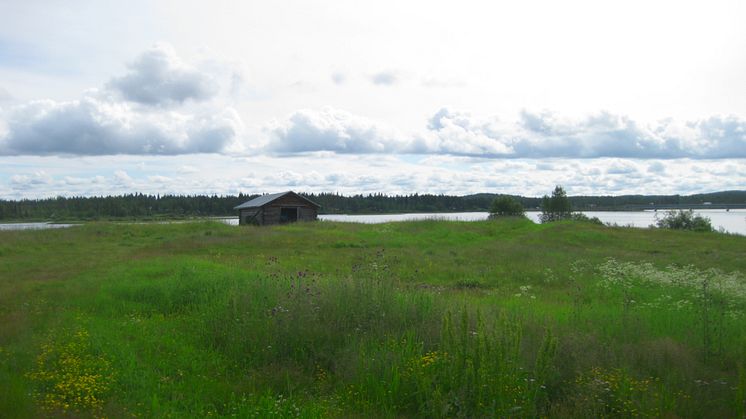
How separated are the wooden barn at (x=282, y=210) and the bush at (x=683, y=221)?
31.7 m

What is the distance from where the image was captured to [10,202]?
122 meters

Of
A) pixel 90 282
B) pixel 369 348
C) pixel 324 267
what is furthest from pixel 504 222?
pixel 369 348

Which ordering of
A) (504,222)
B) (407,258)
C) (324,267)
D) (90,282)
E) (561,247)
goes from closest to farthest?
(90,282), (324,267), (407,258), (561,247), (504,222)

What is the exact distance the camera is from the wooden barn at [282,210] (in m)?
48.7

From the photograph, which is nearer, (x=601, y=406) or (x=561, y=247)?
(x=601, y=406)

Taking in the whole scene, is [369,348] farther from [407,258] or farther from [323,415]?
[407,258]

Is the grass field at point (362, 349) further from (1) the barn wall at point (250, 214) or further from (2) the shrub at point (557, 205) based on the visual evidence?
(2) the shrub at point (557, 205)

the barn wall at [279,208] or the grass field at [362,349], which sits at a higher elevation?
the barn wall at [279,208]

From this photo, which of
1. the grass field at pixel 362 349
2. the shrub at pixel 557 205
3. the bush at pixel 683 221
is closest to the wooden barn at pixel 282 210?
the bush at pixel 683 221

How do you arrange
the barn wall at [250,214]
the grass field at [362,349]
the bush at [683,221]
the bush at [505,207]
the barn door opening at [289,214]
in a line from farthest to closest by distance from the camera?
the bush at [505,207] → the barn door opening at [289,214] → the barn wall at [250,214] → the bush at [683,221] → the grass field at [362,349]

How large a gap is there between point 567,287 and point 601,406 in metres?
9.00

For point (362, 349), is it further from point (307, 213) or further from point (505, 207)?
point (505, 207)

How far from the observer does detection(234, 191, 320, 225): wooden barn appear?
160 ft

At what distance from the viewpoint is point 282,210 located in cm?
4988
